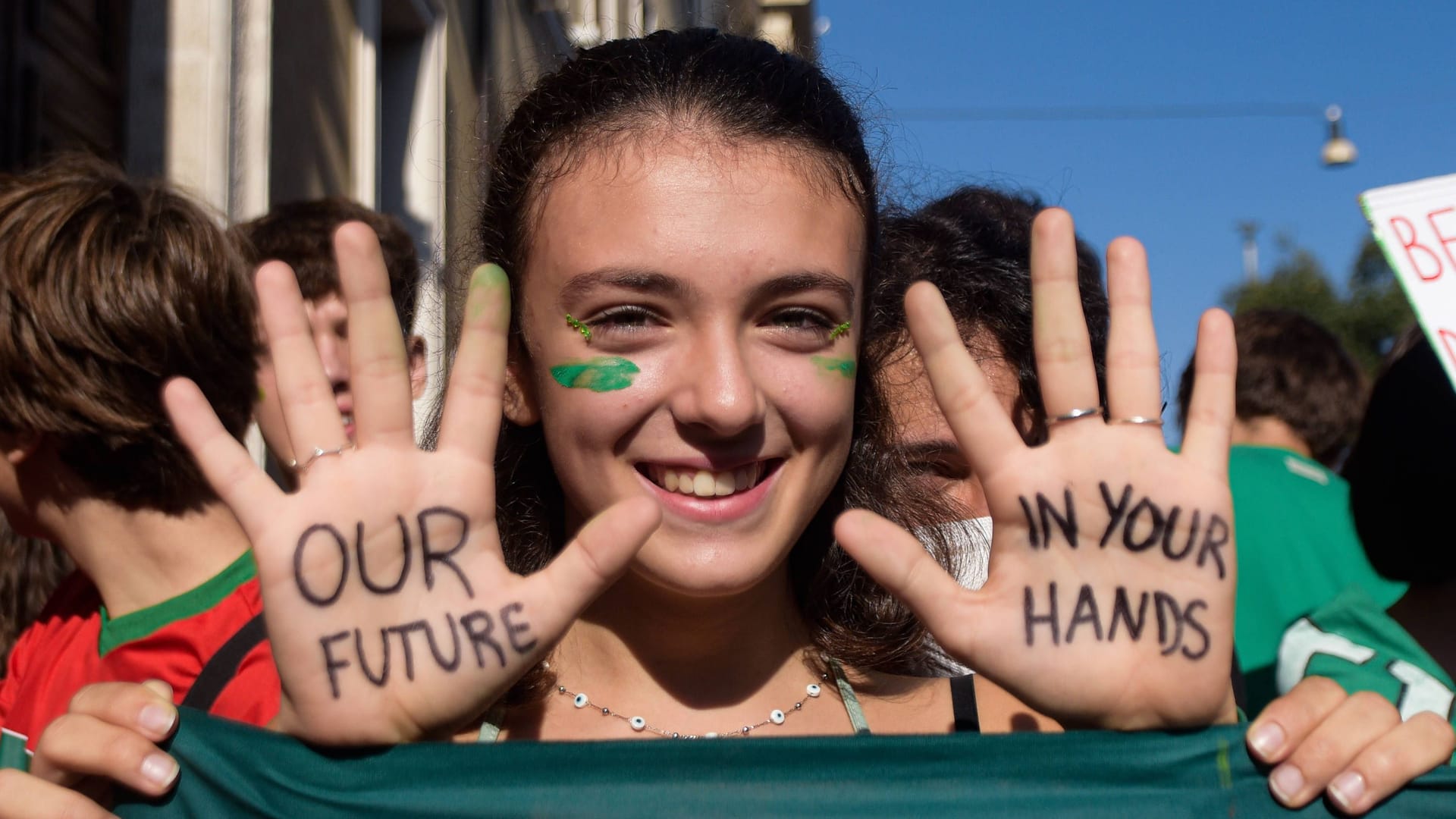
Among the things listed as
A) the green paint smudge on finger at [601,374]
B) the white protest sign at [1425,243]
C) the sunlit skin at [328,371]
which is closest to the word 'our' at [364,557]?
the green paint smudge on finger at [601,374]

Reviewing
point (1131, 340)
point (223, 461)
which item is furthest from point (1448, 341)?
point (223, 461)

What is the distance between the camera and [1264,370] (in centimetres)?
450

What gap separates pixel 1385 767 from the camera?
1.44 m

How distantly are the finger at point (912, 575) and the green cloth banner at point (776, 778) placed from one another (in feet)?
0.43

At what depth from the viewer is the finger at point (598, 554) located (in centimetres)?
150

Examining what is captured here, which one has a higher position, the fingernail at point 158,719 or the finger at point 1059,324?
the finger at point 1059,324

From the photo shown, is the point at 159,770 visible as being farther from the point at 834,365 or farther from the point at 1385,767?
the point at 1385,767

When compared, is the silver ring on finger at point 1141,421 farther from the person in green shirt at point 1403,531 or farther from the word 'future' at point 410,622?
the person in green shirt at point 1403,531

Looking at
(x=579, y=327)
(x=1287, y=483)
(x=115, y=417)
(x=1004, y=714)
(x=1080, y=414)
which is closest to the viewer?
(x=1080, y=414)

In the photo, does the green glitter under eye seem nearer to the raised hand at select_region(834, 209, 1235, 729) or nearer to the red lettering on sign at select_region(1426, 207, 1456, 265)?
the raised hand at select_region(834, 209, 1235, 729)

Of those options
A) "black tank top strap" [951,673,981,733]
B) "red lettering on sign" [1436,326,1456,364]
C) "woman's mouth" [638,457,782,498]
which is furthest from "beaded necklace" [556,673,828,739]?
"red lettering on sign" [1436,326,1456,364]

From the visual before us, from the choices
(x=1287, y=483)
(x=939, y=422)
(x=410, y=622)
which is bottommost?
(x=1287, y=483)

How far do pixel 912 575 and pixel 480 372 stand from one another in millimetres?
572

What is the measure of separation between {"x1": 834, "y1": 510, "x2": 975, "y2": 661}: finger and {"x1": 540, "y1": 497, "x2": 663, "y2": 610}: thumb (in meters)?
0.24
